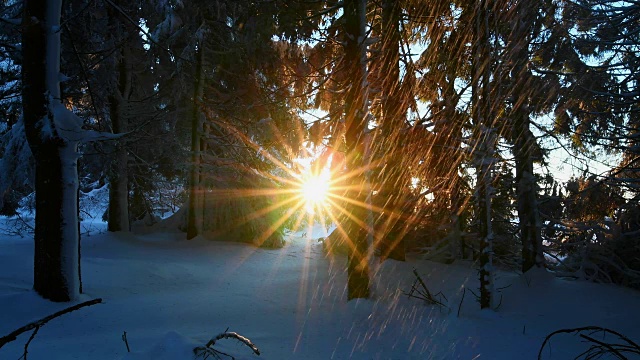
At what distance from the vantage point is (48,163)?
6.31 m

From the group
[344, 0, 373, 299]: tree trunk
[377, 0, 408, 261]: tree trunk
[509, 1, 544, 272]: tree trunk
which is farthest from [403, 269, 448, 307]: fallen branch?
[509, 1, 544, 272]: tree trunk

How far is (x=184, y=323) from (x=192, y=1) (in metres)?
12.5

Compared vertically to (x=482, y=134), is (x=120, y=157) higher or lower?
lower

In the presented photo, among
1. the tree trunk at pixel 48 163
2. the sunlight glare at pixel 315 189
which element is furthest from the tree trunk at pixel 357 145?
the tree trunk at pixel 48 163

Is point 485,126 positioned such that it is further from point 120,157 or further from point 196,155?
point 120,157

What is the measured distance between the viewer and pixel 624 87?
8586 millimetres

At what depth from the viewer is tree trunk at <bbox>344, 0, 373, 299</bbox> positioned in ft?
25.1

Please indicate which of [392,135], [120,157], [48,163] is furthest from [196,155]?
[48,163]

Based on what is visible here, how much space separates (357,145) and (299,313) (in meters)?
3.44

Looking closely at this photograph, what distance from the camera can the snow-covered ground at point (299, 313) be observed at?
488 centimetres

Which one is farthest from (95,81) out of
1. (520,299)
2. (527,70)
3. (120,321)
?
(520,299)

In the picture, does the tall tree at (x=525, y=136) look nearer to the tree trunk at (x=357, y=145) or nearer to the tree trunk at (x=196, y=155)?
the tree trunk at (x=357, y=145)

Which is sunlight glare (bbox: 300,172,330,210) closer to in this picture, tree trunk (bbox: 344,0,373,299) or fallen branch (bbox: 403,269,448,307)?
tree trunk (bbox: 344,0,373,299)

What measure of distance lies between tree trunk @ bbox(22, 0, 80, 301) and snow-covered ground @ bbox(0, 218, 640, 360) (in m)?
0.44
